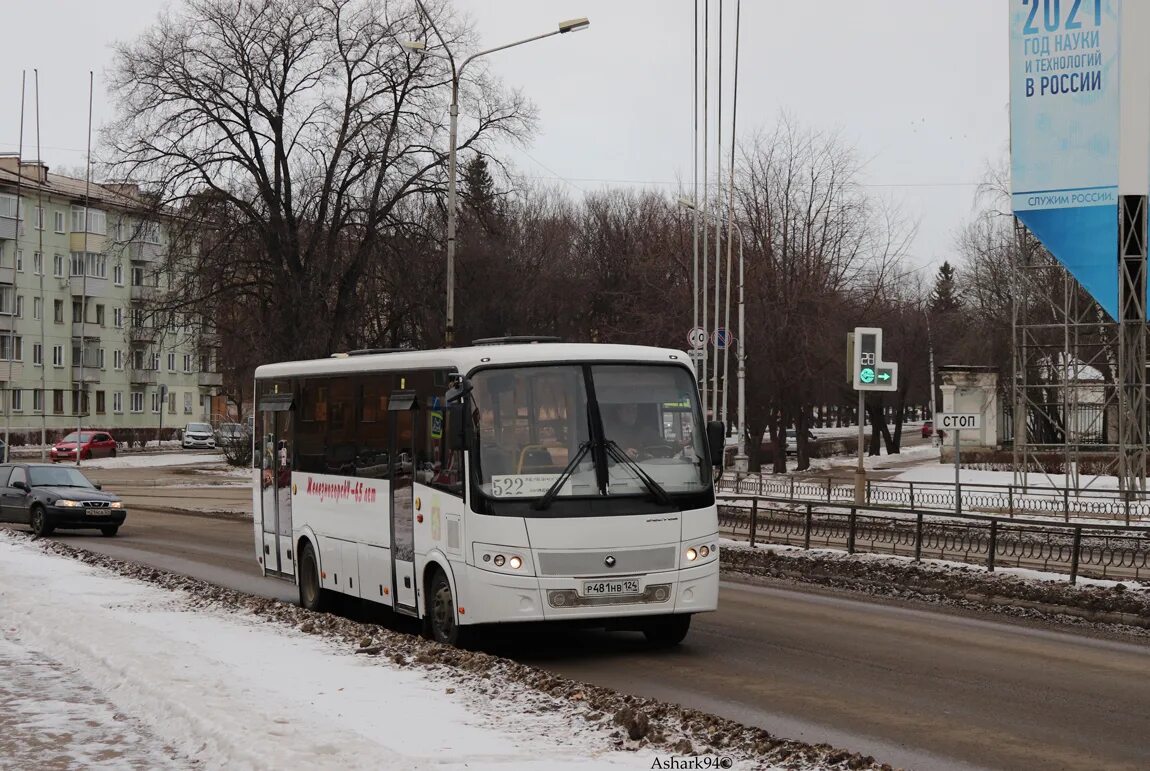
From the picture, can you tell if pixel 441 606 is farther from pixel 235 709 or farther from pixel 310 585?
pixel 235 709

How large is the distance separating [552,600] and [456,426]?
173 centimetres

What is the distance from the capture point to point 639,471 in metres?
13.0

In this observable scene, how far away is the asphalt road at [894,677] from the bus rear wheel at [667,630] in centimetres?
17

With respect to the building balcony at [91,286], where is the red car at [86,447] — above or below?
below

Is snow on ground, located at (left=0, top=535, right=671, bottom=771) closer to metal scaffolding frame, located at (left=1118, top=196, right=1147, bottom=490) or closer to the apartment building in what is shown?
metal scaffolding frame, located at (left=1118, top=196, right=1147, bottom=490)

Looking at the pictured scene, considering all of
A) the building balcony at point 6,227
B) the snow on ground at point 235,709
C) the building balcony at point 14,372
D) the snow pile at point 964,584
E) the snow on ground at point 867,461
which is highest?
the building balcony at point 6,227

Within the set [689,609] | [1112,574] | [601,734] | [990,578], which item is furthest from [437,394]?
[1112,574]

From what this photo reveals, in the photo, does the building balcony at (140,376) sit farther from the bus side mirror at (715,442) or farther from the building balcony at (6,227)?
the bus side mirror at (715,442)

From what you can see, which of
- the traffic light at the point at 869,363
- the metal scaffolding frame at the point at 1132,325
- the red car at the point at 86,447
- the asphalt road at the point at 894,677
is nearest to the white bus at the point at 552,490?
the asphalt road at the point at 894,677

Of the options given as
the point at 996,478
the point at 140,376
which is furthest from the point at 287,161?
the point at 140,376

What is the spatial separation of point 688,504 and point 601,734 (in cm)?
483

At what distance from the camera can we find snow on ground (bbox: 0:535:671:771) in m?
7.88

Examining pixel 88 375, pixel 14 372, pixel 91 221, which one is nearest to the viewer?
pixel 14 372

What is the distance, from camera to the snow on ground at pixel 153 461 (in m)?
69.6
